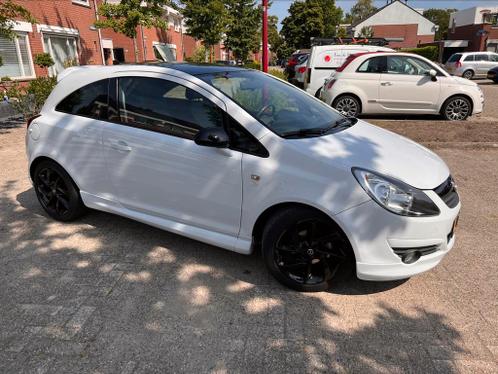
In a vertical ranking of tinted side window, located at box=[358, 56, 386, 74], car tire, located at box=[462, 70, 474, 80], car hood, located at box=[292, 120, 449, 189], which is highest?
tinted side window, located at box=[358, 56, 386, 74]

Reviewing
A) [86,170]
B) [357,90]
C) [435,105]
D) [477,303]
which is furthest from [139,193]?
[435,105]

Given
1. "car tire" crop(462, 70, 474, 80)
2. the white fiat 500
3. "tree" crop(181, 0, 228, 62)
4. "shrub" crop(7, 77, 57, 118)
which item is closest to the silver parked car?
"car tire" crop(462, 70, 474, 80)

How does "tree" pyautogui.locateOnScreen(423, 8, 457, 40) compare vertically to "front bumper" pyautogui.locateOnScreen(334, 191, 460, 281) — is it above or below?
above

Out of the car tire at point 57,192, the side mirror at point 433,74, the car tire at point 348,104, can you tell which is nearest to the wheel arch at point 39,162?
the car tire at point 57,192

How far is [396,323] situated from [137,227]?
2.67 meters

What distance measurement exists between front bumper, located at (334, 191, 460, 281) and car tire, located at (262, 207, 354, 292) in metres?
0.13

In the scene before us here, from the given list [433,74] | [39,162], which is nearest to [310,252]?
[39,162]

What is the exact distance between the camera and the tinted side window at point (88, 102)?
3.71 metres

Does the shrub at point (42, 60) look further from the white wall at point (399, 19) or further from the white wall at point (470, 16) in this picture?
the white wall at point (399, 19)

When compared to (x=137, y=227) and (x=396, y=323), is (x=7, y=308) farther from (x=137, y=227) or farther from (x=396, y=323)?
(x=396, y=323)

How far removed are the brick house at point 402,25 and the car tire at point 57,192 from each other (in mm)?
65769

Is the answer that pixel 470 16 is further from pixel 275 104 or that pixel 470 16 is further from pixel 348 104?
pixel 275 104

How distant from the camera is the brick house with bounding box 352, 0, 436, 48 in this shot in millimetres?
→ 62812

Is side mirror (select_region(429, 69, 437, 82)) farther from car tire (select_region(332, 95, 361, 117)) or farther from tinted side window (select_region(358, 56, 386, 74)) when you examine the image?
car tire (select_region(332, 95, 361, 117))
